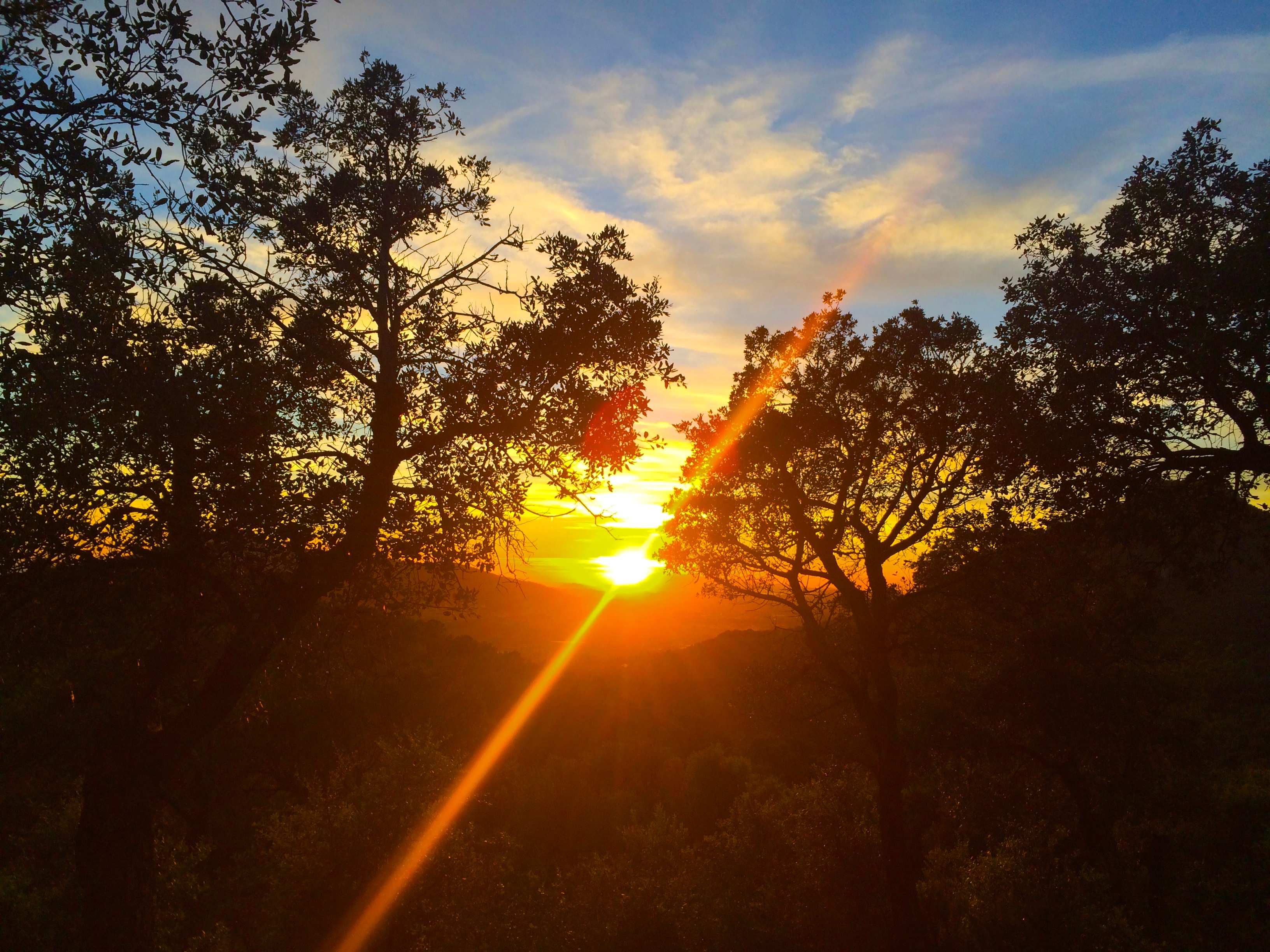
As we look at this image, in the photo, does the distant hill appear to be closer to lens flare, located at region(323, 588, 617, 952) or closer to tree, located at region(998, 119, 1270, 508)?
lens flare, located at region(323, 588, 617, 952)

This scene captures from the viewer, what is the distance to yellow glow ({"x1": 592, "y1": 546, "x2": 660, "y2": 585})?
39.9ft

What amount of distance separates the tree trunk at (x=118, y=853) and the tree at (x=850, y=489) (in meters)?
11.3

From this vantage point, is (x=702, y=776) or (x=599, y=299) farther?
(x=702, y=776)

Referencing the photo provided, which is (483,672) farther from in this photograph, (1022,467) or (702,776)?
(1022,467)

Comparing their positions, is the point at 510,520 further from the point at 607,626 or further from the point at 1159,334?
the point at 607,626

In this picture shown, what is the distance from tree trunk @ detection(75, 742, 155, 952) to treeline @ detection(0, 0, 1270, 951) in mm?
45

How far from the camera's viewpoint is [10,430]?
6078 mm

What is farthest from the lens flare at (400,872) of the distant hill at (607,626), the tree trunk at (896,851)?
the distant hill at (607,626)

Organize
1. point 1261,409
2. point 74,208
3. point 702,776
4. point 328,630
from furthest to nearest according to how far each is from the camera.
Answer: point 702,776, point 328,630, point 1261,409, point 74,208

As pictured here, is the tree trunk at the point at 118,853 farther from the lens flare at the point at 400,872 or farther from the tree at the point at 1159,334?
the tree at the point at 1159,334

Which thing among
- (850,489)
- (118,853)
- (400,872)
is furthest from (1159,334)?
(400,872)

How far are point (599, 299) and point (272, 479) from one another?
5205mm

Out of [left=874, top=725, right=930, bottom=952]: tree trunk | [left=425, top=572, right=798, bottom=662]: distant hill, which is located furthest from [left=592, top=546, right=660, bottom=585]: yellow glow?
[left=425, top=572, right=798, bottom=662]: distant hill

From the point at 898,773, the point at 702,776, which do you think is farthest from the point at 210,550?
the point at 702,776
